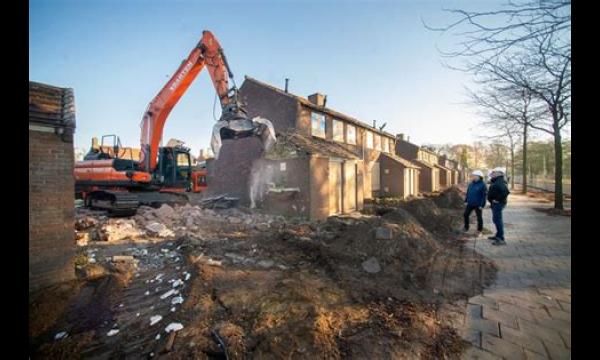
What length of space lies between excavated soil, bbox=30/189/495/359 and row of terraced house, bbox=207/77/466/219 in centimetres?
506

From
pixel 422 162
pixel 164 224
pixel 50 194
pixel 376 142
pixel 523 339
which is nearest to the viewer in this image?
pixel 523 339

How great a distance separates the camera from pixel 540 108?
1262 cm

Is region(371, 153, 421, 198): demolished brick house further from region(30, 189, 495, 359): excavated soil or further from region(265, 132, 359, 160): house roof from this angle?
region(30, 189, 495, 359): excavated soil

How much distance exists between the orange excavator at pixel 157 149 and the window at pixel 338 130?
941 centimetres

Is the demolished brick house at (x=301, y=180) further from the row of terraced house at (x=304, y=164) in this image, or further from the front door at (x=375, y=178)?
the front door at (x=375, y=178)

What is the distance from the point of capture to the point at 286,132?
46.0 feet

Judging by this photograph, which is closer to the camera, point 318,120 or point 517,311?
point 517,311

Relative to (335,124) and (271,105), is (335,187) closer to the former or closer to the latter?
(335,124)

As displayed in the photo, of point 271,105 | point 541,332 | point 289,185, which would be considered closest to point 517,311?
point 541,332

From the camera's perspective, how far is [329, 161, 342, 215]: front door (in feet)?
40.6

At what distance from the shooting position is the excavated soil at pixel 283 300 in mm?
2742

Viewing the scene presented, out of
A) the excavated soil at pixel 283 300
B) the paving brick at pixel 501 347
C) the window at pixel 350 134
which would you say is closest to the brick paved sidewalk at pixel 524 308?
the paving brick at pixel 501 347

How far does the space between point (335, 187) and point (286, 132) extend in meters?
4.30

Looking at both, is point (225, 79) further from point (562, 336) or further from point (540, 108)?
point (540, 108)
